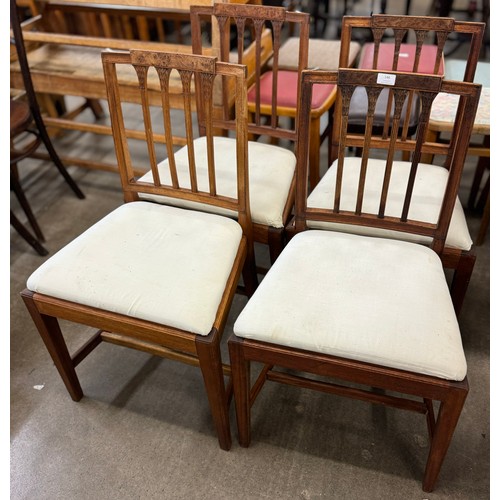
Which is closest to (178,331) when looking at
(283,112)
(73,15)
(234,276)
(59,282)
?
(234,276)

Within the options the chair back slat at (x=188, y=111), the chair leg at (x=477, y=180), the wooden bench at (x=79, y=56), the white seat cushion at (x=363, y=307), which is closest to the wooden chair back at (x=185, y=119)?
the chair back slat at (x=188, y=111)

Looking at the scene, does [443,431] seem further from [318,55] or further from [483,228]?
[318,55]

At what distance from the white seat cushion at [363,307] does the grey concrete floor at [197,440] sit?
46cm

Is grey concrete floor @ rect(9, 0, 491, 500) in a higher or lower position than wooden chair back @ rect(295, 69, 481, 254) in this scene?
lower

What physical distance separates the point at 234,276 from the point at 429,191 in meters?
0.65

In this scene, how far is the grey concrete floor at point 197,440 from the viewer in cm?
131

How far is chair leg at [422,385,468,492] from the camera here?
1.03m

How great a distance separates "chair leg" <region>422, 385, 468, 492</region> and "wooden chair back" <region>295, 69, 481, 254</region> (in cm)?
43

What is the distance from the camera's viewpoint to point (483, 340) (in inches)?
65.6

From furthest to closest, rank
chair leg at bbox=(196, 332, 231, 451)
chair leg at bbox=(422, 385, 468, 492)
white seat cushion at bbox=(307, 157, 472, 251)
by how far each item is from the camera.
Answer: white seat cushion at bbox=(307, 157, 472, 251), chair leg at bbox=(196, 332, 231, 451), chair leg at bbox=(422, 385, 468, 492)

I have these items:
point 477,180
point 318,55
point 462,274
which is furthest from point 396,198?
point 318,55

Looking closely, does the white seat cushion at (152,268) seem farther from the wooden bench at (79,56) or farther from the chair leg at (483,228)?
the chair leg at (483,228)

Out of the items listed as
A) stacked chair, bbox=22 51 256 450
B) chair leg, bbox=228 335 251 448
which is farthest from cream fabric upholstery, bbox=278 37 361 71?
chair leg, bbox=228 335 251 448

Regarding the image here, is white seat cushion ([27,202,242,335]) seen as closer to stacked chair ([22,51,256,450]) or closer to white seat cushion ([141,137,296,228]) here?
stacked chair ([22,51,256,450])
